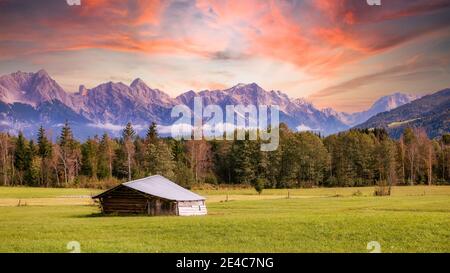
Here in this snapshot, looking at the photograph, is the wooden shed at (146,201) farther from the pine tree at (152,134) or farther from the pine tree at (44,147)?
the pine tree at (44,147)

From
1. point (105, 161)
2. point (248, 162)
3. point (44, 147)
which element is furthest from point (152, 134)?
point (248, 162)

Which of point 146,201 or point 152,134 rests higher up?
point 152,134

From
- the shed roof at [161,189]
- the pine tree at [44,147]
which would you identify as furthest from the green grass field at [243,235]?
the pine tree at [44,147]

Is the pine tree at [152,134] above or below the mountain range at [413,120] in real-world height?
below

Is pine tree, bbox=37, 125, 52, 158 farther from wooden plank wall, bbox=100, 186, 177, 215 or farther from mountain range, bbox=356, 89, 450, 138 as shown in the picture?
wooden plank wall, bbox=100, 186, 177, 215

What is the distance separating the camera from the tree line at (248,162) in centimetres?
10919

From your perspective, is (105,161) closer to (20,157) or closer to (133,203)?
(20,157)

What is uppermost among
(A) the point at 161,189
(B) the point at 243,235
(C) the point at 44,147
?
(C) the point at 44,147

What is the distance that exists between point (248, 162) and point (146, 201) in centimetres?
6245

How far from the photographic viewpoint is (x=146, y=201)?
1870 inches

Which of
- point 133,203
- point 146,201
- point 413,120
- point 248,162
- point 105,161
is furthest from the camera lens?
point 413,120

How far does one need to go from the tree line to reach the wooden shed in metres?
55.4

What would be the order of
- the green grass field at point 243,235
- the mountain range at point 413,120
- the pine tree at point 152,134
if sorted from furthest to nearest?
1. the pine tree at point 152,134
2. the mountain range at point 413,120
3. the green grass field at point 243,235

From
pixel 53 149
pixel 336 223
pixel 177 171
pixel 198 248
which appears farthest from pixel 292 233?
pixel 53 149
